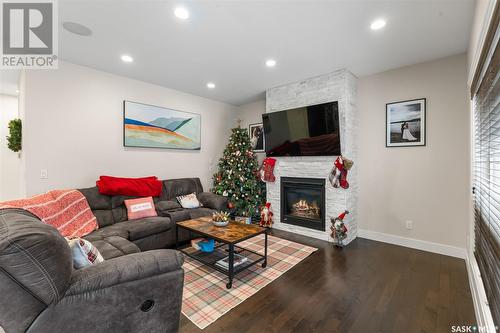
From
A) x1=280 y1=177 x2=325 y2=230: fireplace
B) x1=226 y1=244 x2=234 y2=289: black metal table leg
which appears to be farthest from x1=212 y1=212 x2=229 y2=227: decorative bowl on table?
x1=280 y1=177 x2=325 y2=230: fireplace

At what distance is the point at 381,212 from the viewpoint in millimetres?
3574

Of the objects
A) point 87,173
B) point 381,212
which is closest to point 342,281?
point 381,212

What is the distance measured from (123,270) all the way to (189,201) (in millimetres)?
2584

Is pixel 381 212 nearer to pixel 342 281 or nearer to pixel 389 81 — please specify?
pixel 342 281

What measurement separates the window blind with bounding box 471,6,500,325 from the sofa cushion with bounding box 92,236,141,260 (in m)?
2.73

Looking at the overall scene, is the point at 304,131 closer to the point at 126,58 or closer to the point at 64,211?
the point at 126,58

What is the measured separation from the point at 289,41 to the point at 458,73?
234 cm

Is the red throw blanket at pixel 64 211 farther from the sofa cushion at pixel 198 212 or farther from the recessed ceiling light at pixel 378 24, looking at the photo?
the recessed ceiling light at pixel 378 24

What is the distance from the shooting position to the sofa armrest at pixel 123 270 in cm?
122

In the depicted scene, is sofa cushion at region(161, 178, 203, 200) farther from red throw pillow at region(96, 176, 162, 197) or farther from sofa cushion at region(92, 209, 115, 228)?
sofa cushion at region(92, 209, 115, 228)

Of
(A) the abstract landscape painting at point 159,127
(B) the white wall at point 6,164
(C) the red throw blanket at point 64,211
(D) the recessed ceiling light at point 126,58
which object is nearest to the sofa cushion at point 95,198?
(C) the red throw blanket at point 64,211

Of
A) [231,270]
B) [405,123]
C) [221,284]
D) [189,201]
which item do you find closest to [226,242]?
[231,270]

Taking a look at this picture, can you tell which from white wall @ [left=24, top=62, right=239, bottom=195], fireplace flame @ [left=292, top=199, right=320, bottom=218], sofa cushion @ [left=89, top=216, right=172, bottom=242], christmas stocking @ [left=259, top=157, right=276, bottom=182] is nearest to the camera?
sofa cushion @ [left=89, top=216, right=172, bottom=242]

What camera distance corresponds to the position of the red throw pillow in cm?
323
